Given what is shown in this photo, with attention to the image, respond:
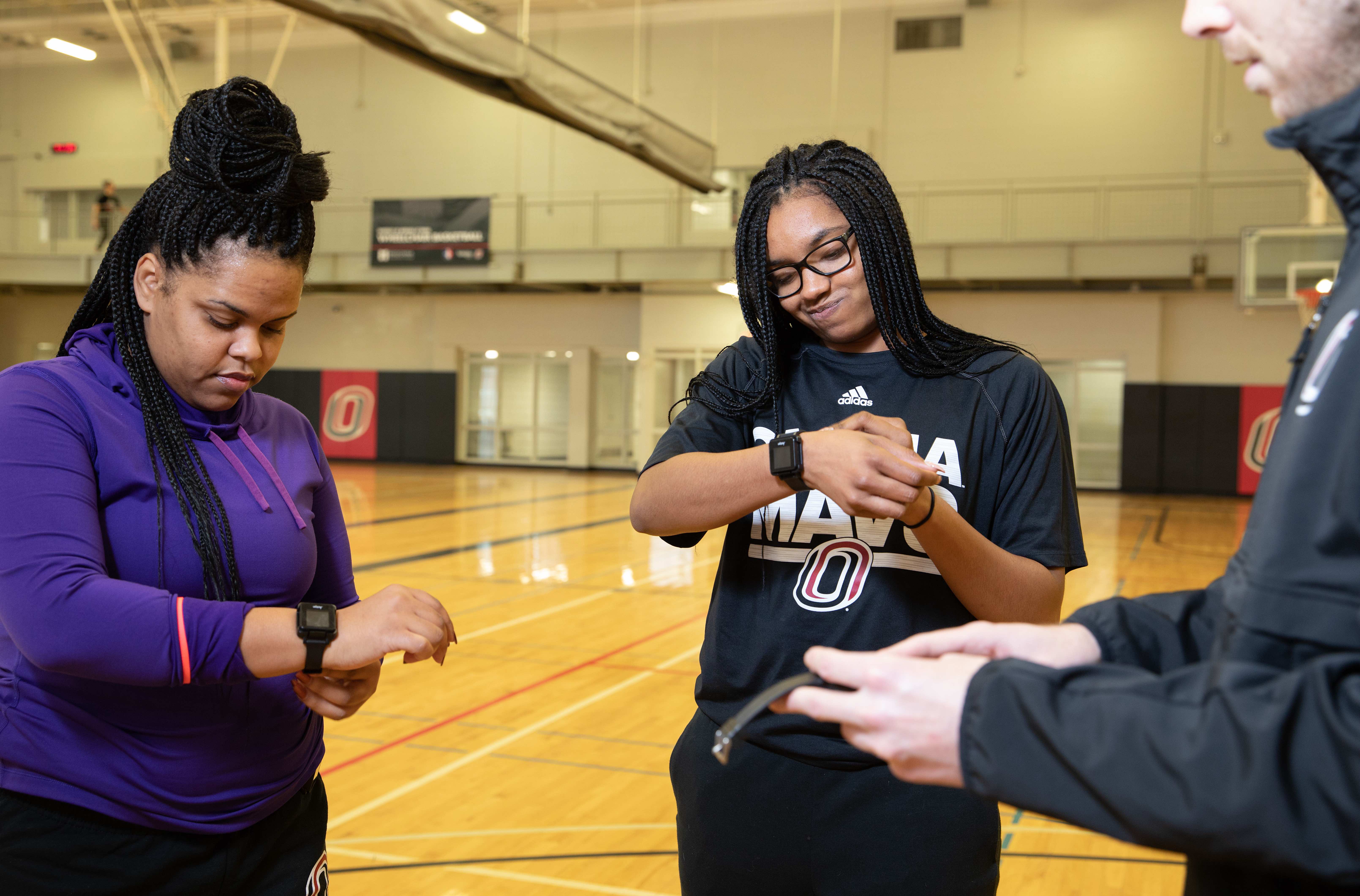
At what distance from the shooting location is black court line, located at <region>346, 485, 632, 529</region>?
1119cm

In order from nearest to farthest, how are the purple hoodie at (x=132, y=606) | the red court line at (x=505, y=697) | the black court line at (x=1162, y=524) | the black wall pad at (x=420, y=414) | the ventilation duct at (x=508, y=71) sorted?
the purple hoodie at (x=132, y=606) < the red court line at (x=505, y=697) < the ventilation duct at (x=508, y=71) < the black court line at (x=1162, y=524) < the black wall pad at (x=420, y=414)

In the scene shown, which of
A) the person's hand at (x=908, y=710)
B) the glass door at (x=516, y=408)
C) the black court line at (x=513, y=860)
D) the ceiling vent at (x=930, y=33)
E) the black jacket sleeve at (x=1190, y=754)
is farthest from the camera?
the glass door at (x=516, y=408)

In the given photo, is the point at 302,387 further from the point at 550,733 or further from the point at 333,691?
the point at 333,691

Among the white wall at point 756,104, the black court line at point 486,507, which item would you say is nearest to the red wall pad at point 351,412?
the white wall at point 756,104

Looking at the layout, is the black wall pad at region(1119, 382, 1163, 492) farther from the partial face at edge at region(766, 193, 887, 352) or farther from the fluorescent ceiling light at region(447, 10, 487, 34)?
the partial face at edge at region(766, 193, 887, 352)

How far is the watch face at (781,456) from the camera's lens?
4.28ft

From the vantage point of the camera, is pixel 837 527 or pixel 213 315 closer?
pixel 213 315

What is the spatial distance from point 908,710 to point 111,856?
3.46ft

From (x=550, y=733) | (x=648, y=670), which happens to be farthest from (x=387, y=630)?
(x=648, y=670)

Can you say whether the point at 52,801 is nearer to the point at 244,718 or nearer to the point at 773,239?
the point at 244,718

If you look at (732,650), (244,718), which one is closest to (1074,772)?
(732,650)

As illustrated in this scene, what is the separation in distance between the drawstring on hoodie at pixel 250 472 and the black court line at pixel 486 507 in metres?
9.44

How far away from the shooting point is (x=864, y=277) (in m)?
1.52

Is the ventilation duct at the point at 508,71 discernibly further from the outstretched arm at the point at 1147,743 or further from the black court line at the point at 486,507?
the outstretched arm at the point at 1147,743
